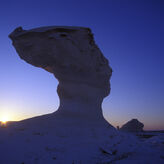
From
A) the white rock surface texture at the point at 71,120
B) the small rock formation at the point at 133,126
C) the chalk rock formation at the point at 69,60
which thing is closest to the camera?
the white rock surface texture at the point at 71,120

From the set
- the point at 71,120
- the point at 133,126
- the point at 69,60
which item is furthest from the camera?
the point at 133,126

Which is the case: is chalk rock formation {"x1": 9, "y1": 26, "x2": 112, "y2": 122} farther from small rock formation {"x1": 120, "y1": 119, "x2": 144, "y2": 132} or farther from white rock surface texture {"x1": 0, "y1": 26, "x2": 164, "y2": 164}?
small rock formation {"x1": 120, "y1": 119, "x2": 144, "y2": 132}

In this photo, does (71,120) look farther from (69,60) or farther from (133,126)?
(133,126)

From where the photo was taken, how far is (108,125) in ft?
29.9

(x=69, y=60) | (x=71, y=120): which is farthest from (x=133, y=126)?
(x=69, y=60)

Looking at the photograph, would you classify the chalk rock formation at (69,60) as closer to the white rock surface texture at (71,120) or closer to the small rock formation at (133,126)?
the white rock surface texture at (71,120)

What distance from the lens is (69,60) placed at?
29.2ft

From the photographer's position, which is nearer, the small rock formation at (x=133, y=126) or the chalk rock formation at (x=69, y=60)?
the chalk rock formation at (x=69, y=60)

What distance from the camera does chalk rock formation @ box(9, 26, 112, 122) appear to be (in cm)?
865

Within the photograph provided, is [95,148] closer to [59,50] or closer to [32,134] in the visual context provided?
[32,134]

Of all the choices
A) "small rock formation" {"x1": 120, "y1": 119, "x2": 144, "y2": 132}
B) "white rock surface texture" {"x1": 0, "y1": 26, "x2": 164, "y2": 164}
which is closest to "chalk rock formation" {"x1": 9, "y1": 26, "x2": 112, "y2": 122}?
"white rock surface texture" {"x1": 0, "y1": 26, "x2": 164, "y2": 164}

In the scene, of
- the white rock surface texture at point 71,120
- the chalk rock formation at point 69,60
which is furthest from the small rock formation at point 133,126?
the chalk rock formation at point 69,60

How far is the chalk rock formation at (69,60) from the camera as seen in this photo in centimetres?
865

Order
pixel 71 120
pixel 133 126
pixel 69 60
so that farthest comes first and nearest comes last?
pixel 133 126 → pixel 69 60 → pixel 71 120
